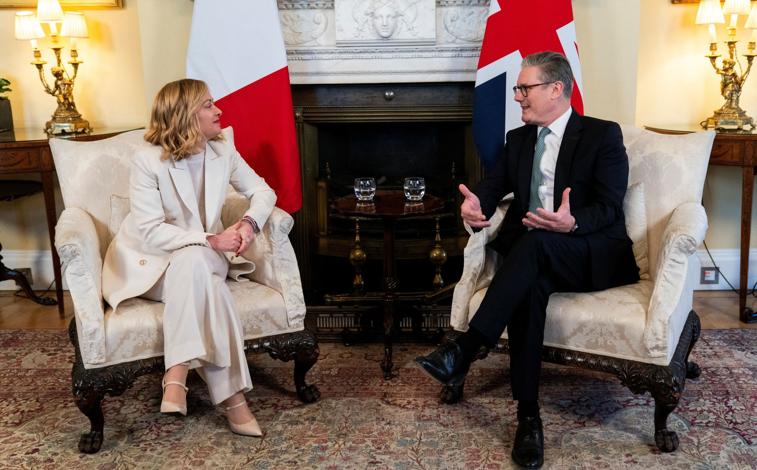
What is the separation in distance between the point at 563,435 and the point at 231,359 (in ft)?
3.61

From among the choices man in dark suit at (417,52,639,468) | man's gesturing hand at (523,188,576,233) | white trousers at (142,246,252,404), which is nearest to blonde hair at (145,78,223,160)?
white trousers at (142,246,252,404)

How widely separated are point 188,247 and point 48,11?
1.85 m

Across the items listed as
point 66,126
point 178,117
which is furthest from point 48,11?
point 178,117

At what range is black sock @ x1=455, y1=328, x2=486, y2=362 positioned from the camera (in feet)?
8.48

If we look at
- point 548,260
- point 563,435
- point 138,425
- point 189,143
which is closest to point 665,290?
point 548,260

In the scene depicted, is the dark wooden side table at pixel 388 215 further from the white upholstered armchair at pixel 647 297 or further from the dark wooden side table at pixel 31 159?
the dark wooden side table at pixel 31 159

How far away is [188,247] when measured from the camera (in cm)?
264

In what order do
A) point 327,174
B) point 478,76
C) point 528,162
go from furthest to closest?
point 327,174 → point 478,76 → point 528,162

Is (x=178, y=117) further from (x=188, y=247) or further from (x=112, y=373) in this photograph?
(x=112, y=373)

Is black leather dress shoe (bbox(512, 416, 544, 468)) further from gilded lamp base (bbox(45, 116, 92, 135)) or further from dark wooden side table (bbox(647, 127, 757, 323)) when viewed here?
gilded lamp base (bbox(45, 116, 92, 135))

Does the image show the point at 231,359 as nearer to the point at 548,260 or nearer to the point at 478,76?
the point at 548,260

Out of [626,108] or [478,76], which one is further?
[626,108]

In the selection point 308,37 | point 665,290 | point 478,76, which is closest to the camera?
point 665,290

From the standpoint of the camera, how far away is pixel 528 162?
2797mm
